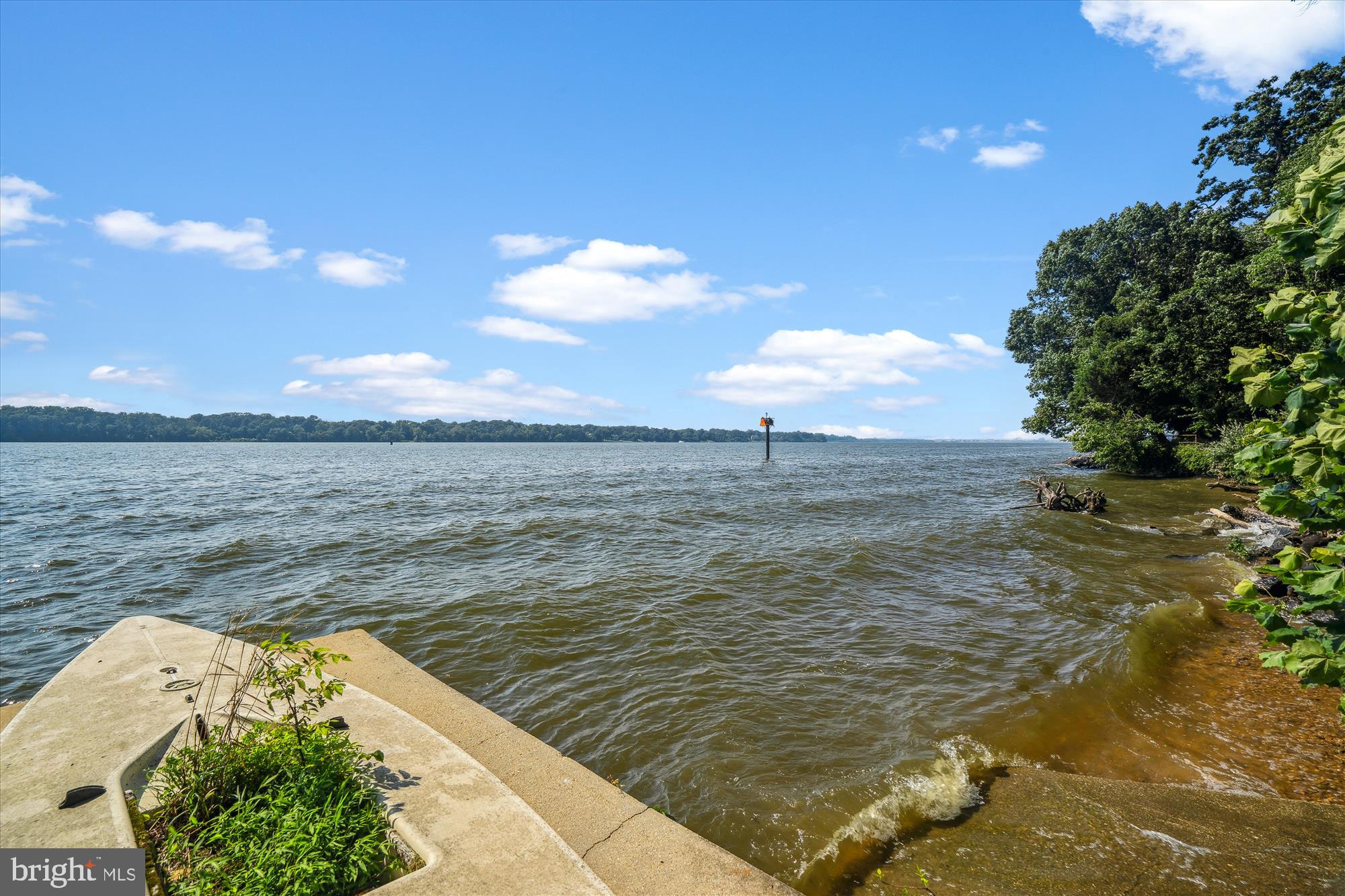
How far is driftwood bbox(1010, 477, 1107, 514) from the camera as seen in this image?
858 inches

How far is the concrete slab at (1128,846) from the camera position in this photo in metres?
4.13

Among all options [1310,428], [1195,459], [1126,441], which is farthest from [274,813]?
[1126,441]

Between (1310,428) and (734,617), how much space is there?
8.76 m

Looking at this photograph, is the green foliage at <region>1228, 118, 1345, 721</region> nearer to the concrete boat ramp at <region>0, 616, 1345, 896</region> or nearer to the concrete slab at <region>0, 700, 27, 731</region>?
the concrete boat ramp at <region>0, 616, 1345, 896</region>

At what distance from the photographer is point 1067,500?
22.8 meters

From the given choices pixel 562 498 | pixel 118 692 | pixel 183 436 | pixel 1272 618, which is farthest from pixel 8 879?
pixel 183 436

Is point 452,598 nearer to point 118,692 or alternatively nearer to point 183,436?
point 118,692

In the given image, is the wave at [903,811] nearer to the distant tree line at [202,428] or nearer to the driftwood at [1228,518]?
the driftwood at [1228,518]

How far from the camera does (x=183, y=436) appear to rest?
5999 inches

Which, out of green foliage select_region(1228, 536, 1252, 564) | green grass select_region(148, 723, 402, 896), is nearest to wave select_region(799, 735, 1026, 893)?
green grass select_region(148, 723, 402, 896)

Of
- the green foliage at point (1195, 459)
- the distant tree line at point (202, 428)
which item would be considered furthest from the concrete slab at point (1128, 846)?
the distant tree line at point (202, 428)

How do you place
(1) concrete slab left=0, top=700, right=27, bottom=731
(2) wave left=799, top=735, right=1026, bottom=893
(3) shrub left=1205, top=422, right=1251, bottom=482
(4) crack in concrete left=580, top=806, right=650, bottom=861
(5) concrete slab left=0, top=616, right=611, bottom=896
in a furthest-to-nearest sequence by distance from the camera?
(3) shrub left=1205, top=422, right=1251, bottom=482, (1) concrete slab left=0, top=700, right=27, bottom=731, (2) wave left=799, top=735, right=1026, bottom=893, (4) crack in concrete left=580, top=806, right=650, bottom=861, (5) concrete slab left=0, top=616, right=611, bottom=896

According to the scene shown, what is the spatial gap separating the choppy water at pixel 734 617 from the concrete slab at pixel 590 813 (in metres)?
0.99

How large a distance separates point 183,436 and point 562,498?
178925 millimetres
